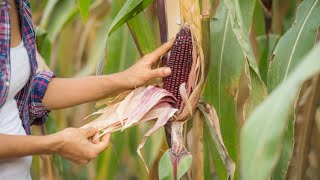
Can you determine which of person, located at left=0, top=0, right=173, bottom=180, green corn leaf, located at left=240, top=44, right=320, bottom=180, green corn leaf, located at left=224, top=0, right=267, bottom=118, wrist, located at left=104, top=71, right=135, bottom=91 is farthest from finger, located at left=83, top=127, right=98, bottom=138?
green corn leaf, located at left=240, top=44, right=320, bottom=180

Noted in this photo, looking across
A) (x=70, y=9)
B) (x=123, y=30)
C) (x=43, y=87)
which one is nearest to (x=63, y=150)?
(x=43, y=87)

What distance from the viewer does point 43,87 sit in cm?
107

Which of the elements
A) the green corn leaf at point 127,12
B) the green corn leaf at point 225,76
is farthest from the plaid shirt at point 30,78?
the green corn leaf at point 225,76

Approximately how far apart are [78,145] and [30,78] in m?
0.13

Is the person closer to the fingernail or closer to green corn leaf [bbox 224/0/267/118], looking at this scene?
the fingernail

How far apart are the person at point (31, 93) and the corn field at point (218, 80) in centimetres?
3

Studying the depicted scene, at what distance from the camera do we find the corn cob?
1.00 m

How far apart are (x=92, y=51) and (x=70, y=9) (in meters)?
0.17

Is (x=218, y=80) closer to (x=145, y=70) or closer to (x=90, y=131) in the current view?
(x=145, y=70)

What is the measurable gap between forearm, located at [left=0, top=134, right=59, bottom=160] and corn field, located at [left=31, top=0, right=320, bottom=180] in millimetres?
107

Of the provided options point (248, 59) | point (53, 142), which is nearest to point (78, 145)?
point (53, 142)

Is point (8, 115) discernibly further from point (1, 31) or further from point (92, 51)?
point (92, 51)

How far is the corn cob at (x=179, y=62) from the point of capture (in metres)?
1.00

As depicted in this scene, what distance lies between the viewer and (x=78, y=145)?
938 mm
